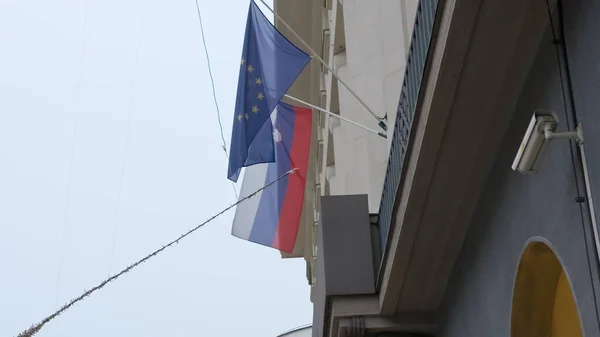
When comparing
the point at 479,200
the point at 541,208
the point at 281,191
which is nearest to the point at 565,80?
the point at 541,208

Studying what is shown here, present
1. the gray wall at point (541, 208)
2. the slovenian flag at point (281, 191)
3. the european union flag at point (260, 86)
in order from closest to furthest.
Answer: the gray wall at point (541, 208) < the european union flag at point (260, 86) < the slovenian flag at point (281, 191)

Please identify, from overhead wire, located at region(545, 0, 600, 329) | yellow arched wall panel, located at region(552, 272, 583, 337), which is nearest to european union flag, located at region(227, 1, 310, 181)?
yellow arched wall panel, located at region(552, 272, 583, 337)

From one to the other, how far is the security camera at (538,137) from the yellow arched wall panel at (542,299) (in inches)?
39.3

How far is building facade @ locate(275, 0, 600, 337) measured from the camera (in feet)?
18.4

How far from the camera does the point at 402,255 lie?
877 cm

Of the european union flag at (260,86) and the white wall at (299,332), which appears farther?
the white wall at (299,332)

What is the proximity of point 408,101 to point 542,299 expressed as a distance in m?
2.31

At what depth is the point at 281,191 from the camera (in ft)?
55.5

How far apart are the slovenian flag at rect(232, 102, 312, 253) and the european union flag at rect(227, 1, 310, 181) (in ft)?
6.72

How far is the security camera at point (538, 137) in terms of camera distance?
539 centimetres

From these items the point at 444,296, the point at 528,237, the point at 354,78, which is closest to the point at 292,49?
the point at 354,78

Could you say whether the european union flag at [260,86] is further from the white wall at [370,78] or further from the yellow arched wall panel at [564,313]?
the yellow arched wall panel at [564,313]

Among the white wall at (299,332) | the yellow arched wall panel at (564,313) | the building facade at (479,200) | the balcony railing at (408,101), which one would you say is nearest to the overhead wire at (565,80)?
the building facade at (479,200)

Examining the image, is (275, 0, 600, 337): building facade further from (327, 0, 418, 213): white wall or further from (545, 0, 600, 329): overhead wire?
(327, 0, 418, 213): white wall
